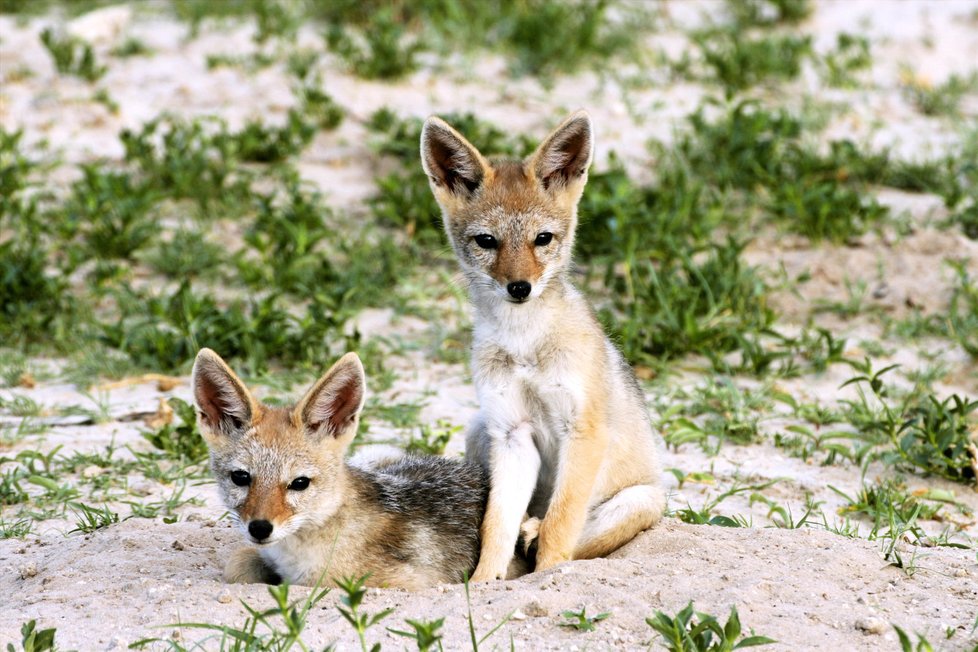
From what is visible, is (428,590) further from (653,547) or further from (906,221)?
(906,221)

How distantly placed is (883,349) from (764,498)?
7.03 feet

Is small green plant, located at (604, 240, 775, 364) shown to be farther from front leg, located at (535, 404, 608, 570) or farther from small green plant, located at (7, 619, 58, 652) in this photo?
small green plant, located at (7, 619, 58, 652)

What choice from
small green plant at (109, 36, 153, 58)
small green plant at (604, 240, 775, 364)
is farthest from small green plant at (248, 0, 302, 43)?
small green plant at (604, 240, 775, 364)

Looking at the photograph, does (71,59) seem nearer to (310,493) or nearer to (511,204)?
(511,204)

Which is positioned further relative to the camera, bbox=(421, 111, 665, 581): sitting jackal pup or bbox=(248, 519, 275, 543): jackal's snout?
bbox=(421, 111, 665, 581): sitting jackal pup

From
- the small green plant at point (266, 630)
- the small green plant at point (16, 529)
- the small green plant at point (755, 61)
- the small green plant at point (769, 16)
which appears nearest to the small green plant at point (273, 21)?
the small green plant at point (755, 61)

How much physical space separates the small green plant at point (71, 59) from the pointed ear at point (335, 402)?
6528mm

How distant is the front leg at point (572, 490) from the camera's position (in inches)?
194

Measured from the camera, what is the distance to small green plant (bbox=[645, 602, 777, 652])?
146 inches

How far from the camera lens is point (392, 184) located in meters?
8.58

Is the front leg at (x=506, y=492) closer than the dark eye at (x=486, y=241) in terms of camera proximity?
Yes

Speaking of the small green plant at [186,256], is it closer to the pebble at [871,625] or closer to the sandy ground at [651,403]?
the sandy ground at [651,403]

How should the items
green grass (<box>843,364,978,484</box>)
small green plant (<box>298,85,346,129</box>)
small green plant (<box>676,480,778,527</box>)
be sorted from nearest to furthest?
small green plant (<box>676,480,778,527</box>) → green grass (<box>843,364,978,484</box>) → small green plant (<box>298,85,346,129</box>)

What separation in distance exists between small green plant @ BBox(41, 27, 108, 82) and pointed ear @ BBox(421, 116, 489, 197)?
19.1ft
